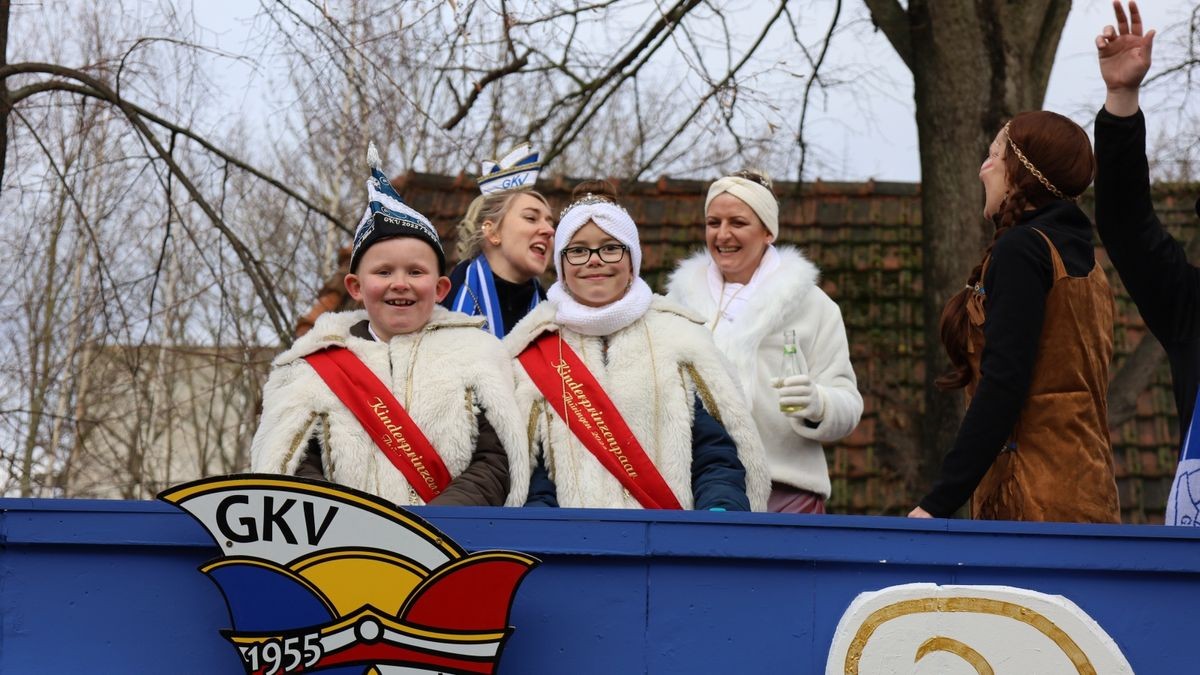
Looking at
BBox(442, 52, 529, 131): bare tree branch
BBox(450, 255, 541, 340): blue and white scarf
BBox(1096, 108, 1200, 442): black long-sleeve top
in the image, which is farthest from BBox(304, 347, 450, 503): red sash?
BBox(442, 52, 529, 131): bare tree branch

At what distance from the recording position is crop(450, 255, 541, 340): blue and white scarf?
505cm

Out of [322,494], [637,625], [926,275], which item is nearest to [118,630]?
[322,494]

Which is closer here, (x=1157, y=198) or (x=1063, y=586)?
(x=1063, y=586)

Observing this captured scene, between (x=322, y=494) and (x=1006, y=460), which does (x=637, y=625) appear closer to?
(x=322, y=494)

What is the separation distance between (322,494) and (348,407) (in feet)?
2.00

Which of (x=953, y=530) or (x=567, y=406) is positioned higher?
(x=567, y=406)

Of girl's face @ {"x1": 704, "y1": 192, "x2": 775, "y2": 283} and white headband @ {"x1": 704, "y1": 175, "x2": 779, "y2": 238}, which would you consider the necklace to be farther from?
white headband @ {"x1": 704, "y1": 175, "x2": 779, "y2": 238}

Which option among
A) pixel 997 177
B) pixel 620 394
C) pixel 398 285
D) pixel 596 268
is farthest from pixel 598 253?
pixel 997 177

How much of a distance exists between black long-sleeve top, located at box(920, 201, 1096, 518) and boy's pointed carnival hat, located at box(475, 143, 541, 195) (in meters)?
2.15

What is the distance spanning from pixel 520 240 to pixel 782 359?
1.01m

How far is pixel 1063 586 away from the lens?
3256 millimetres

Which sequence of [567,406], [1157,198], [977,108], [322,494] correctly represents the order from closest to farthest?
[322,494]
[567,406]
[977,108]
[1157,198]

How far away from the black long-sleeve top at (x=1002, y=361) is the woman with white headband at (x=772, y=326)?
2.69ft

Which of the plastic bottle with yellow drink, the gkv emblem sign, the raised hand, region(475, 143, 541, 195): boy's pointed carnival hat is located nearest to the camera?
the gkv emblem sign
